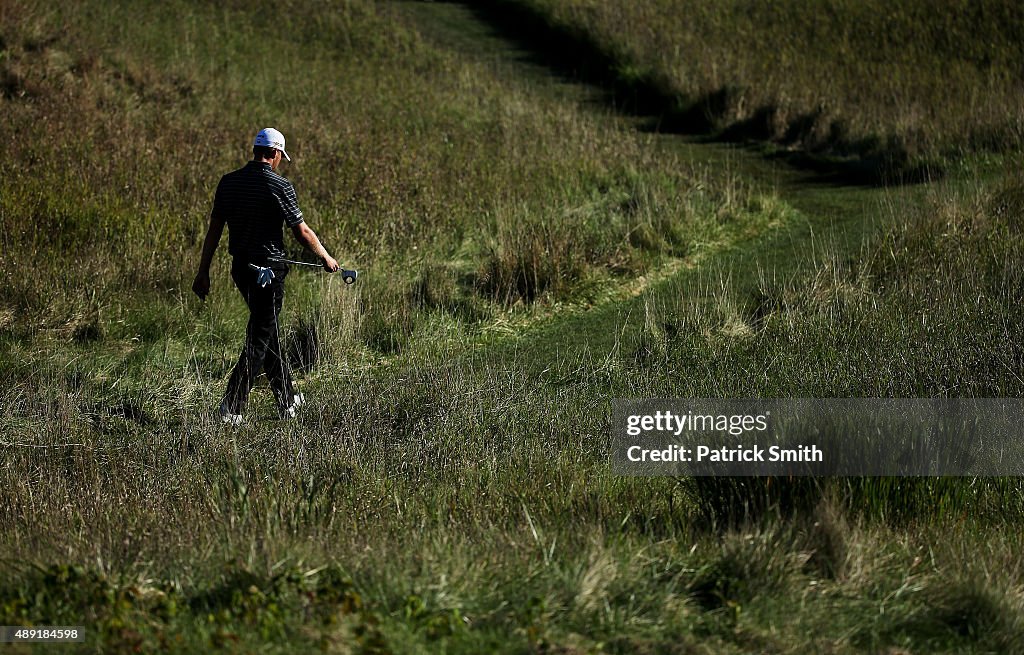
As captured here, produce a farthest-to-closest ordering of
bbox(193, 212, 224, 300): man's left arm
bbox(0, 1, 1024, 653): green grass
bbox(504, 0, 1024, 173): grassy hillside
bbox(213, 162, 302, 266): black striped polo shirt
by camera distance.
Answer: bbox(504, 0, 1024, 173): grassy hillside
bbox(193, 212, 224, 300): man's left arm
bbox(213, 162, 302, 266): black striped polo shirt
bbox(0, 1, 1024, 653): green grass

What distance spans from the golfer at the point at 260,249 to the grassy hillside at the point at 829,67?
9.54 meters

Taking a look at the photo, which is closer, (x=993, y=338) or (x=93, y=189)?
(x=993, y=338)

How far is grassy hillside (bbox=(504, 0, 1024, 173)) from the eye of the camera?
49.5 ft

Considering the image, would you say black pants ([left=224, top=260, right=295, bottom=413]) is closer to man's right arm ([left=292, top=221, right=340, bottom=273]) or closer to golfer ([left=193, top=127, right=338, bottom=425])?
golfer ([left=193, top=127, right=338, bottom=425])

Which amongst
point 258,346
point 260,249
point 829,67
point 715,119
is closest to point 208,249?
point 260,249

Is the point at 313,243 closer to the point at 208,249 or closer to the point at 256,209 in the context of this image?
the point at 256,209

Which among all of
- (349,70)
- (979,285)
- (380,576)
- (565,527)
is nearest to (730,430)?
(565,527)

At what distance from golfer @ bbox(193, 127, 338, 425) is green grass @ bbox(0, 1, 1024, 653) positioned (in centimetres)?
30

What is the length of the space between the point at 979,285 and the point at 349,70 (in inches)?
497

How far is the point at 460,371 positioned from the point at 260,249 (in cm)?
153

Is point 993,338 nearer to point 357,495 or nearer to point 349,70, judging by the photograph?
point 357,495

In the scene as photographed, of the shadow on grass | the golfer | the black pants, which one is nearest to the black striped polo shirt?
the golfer

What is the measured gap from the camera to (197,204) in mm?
11086

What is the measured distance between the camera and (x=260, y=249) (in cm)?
711
